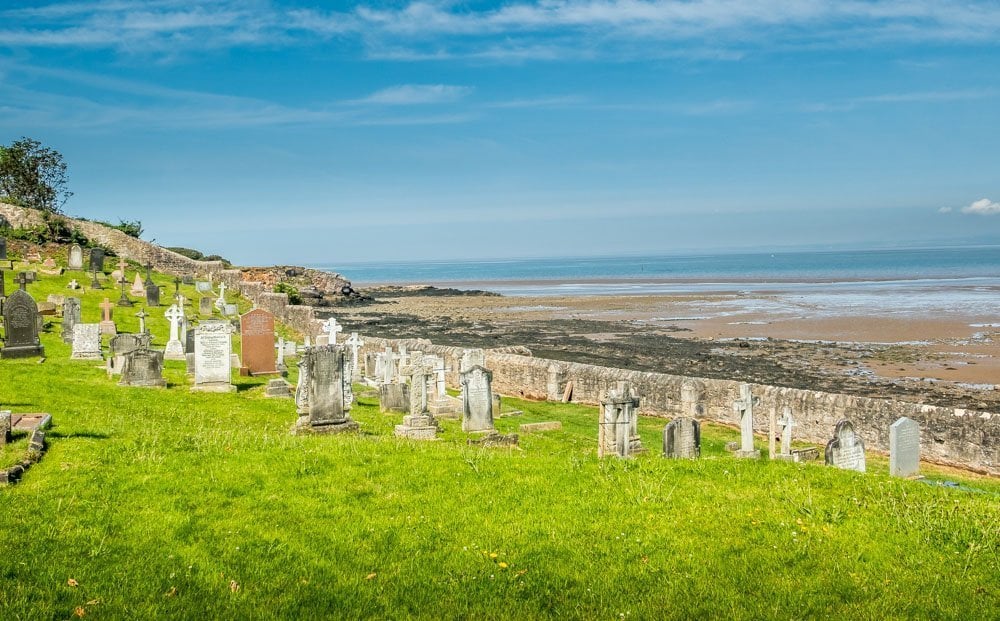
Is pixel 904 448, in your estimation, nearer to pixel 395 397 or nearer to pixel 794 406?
pixel 794 406

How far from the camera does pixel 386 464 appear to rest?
8617 millimetres

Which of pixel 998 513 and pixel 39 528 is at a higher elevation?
pixel 39 528

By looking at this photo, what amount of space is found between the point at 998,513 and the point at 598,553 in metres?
4.22

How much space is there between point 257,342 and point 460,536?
14257 millimetres

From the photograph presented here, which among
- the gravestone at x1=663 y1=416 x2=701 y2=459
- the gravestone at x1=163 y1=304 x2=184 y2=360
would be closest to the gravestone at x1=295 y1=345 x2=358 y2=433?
the gravestone at x1=663 y1=416 x2=701 y2=459

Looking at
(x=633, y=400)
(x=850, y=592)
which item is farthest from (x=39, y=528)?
(x=633, y=400)

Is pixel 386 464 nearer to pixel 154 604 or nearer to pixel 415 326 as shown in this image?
pixel 154 604

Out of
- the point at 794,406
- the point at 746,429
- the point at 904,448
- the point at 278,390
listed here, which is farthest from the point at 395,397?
the point at 904,448

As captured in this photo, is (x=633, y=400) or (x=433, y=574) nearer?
(x=433, y=574)

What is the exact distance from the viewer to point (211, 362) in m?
16.2

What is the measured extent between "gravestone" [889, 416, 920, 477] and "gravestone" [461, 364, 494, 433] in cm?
647

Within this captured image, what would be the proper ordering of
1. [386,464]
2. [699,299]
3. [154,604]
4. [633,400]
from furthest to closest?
[699,299] < [633,400] < [386,464] < [154,604]

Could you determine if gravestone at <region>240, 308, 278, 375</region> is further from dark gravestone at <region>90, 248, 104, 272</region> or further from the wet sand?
dark gravestone at <region>90, 248, 104, 272</region>

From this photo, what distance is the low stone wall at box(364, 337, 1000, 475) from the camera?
1464cm
